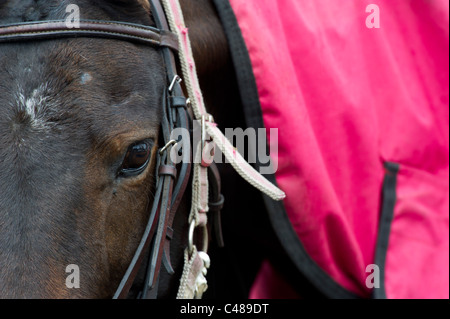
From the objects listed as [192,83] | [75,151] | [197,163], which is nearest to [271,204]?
[197,163]

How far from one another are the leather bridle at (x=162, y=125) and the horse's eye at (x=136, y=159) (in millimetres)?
40

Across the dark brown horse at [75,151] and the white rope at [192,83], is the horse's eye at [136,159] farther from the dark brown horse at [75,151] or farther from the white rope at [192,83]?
the white rope at [192,83]

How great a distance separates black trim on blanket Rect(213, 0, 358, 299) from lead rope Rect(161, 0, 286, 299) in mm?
152

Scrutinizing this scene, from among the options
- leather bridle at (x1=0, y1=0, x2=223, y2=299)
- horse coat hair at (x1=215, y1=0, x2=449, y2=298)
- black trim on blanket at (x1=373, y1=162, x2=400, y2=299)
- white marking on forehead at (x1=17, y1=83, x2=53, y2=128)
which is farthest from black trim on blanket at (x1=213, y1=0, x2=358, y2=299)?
white marking on forehead at (x1=17, y1=83, x2=53, y2=128)

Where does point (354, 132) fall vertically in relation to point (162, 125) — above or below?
above

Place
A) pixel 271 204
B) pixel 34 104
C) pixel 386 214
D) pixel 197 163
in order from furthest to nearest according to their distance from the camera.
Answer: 1. pixel 386 214
2. pixel 271 204
3. pixel 197 163
4. pixel 34 104

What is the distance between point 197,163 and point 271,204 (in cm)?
28

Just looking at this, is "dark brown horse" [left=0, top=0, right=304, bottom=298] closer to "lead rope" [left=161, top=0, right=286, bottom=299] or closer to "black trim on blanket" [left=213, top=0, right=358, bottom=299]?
"lead rope" [left=161, top=0, right=286, bottom=299]

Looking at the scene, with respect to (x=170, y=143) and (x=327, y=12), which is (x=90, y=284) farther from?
(x=327, y=12)

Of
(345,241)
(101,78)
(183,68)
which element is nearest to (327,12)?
(183,68)

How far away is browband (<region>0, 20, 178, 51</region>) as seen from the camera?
0.89 meters

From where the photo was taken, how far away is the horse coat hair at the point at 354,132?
49.8 inches

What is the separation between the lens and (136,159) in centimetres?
94

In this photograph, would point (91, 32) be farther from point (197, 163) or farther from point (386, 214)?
point (386, 214)
